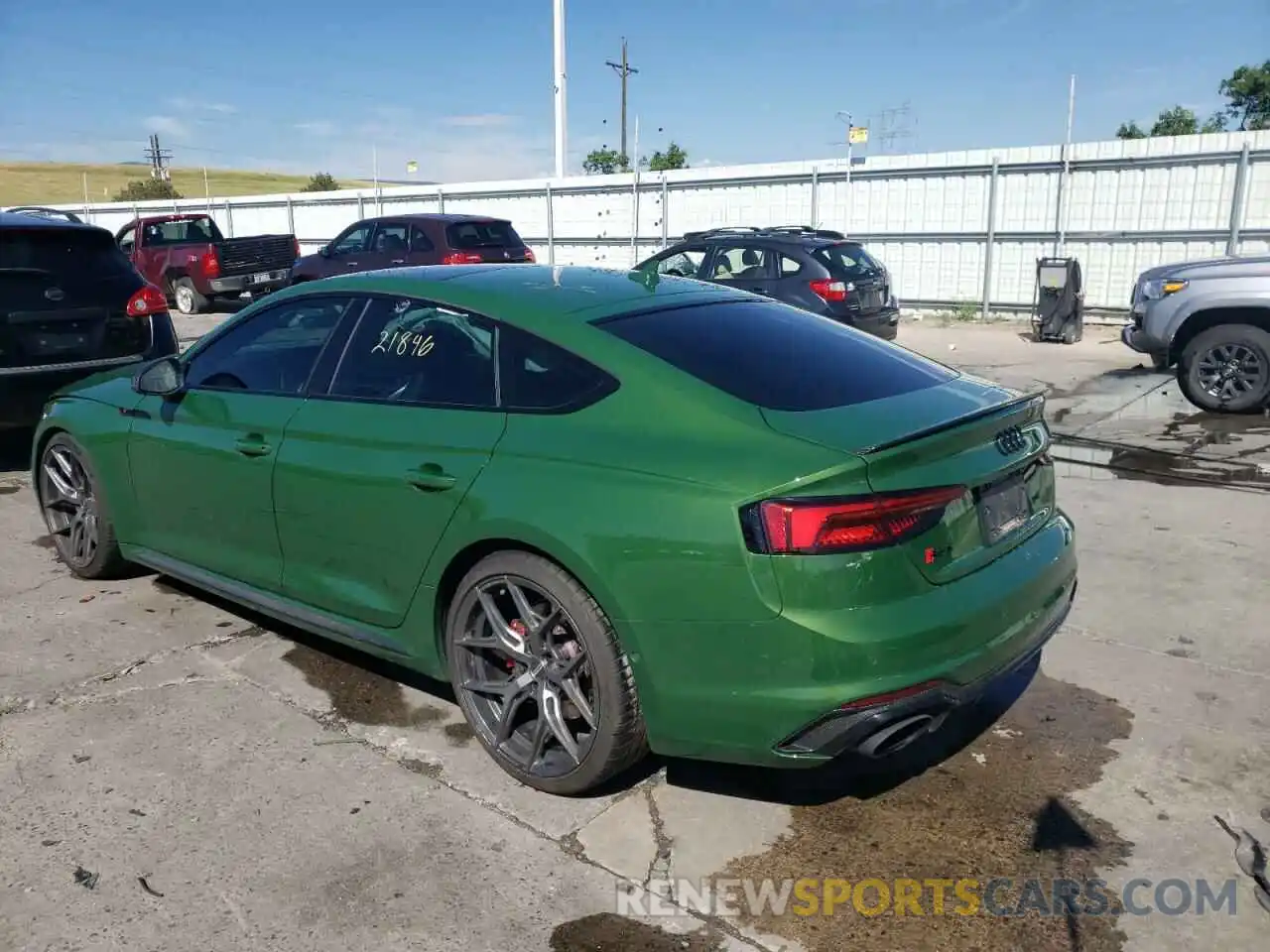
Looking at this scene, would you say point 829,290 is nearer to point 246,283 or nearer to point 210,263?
point 246,283

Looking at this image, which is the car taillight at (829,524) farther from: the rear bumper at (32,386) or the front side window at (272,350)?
the rear bumper at (32,386)

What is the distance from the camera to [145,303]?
7.17 metres

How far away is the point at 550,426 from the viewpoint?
3.06 metres

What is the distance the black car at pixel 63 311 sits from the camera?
661 centimetres

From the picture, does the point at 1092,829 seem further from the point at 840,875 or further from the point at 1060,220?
the point at 1060,220

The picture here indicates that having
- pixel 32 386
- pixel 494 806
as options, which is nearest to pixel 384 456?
pixel 494 806

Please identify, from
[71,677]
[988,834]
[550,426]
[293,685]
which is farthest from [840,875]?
[71,677]

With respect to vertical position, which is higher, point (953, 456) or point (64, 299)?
point (64, 299)

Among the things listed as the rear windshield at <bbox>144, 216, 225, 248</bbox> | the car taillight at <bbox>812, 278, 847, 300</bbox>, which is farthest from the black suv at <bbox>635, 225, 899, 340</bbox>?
the rear windshield at <bbox>144, 216, 225, 248</bbox>

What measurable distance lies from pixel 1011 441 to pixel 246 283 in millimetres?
17968

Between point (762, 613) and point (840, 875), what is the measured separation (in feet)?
2.59

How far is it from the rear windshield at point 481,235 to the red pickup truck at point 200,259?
487cm

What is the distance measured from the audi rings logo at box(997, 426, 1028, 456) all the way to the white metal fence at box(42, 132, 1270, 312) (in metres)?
14.0

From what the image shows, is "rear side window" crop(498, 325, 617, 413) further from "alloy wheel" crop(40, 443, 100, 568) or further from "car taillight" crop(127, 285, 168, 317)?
"car taillight" crop(127, 285, 168, 317)
